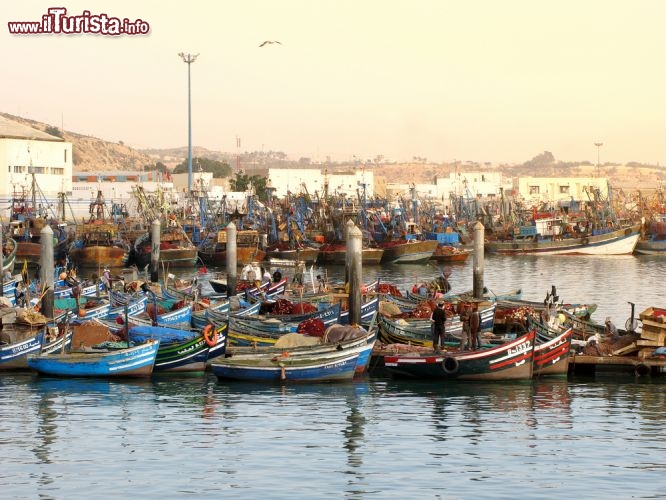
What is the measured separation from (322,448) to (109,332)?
1347cm

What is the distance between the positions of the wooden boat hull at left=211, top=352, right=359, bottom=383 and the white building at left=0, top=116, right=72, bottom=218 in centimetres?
9163

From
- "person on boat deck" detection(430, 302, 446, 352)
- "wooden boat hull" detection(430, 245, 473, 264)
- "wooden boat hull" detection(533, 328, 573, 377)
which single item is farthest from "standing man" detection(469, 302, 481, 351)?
"wooden boat hull" detection(430, 245, 473, 264)

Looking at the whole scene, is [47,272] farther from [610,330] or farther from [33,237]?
[33,237]

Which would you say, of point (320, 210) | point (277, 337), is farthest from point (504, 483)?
point (320, 210)

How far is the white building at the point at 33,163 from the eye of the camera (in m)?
129

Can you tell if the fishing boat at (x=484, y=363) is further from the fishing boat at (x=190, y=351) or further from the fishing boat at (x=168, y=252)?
the fishing boat at (x=168, y=252)

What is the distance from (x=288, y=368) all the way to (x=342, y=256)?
66.9 metres

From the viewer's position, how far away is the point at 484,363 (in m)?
36.8

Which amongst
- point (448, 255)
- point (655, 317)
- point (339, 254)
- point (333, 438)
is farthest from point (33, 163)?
point (333, 438)

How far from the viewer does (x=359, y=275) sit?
146 ft

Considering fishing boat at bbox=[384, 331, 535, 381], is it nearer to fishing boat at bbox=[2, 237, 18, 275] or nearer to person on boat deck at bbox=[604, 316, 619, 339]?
person on boat deck at bbox=[604, 316, 619, 339]

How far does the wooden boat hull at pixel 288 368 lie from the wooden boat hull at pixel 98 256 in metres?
59.1

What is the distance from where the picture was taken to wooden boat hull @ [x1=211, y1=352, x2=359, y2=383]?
121ft

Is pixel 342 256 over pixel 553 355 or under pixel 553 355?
under
